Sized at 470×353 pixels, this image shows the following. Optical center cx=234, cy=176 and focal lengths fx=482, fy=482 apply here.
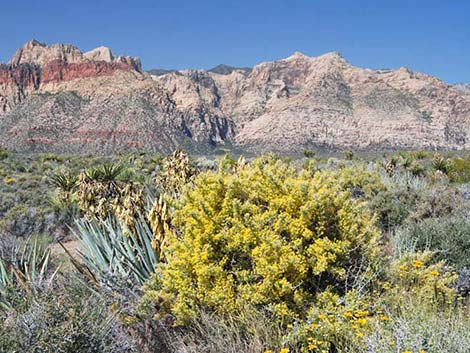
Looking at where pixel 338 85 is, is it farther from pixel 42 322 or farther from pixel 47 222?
pixel 42 322

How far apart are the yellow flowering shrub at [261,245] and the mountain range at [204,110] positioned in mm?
69287

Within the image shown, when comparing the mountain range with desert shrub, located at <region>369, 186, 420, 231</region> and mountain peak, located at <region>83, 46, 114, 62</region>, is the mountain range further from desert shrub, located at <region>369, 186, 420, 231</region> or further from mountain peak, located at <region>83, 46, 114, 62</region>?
desert shrub, located at <region>369, 186, 420, 231</region>

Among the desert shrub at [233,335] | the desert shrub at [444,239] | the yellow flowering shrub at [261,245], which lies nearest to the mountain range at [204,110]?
the desert shrub at [444,239]

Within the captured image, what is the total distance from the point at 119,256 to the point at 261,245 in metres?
1.92

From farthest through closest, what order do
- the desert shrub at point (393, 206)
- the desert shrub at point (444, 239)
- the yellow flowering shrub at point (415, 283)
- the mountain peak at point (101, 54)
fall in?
the mountain peak at point (101, 54)
the desert shrub at point (393, 206)
the desert shrub at point (444, 239)
the yellow flowering shrub at point (415, 283)

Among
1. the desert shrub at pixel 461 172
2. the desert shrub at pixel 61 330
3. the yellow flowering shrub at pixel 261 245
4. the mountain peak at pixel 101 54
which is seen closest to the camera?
the desert shrub at pixel 61 330

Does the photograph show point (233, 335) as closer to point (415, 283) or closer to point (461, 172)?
point (415, 283)

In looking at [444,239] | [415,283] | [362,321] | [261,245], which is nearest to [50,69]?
[444,239]

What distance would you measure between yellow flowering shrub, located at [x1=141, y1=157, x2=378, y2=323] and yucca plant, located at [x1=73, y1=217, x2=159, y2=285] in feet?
1.53

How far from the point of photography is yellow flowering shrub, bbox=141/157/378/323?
369 centimetres

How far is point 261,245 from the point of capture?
3.73m

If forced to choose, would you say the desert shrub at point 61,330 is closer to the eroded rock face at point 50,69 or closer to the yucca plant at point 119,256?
the yucca plant at point 119,256

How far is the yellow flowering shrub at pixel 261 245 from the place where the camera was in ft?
12.1

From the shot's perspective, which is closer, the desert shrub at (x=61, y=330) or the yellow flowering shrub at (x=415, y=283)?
the desert shrub at (x=61, y=330)
